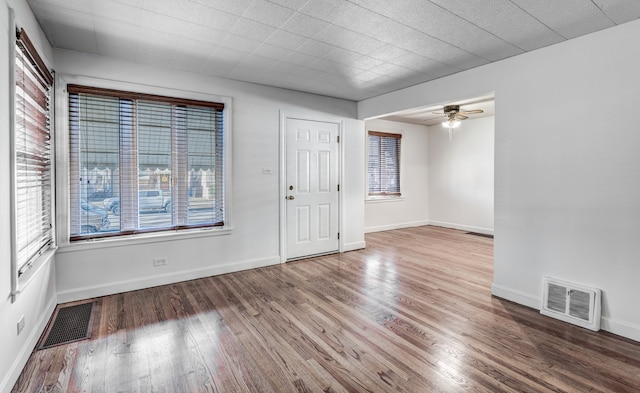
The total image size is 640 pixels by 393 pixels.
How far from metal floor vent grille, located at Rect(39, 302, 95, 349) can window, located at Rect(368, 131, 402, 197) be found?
212 inches

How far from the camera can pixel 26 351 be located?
2.17m

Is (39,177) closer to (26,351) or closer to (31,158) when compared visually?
(31,158)

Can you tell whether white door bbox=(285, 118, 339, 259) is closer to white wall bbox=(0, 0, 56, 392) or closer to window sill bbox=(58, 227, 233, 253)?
window sill bbox=(58, 227, 233, 253)

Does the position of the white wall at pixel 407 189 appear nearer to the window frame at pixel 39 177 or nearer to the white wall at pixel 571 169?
the white wall at pixel 571 169

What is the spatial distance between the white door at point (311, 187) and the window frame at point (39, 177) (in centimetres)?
256

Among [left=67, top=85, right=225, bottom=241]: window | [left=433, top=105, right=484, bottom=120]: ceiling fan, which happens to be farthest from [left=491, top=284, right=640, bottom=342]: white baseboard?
[left=67, top=85, right=225, bottom=241]: window

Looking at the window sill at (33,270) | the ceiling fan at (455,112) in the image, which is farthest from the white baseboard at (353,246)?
the window sill at (33,270)

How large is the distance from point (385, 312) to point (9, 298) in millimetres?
2717

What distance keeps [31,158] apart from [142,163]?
3.54 ft

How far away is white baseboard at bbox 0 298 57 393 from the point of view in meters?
1.86

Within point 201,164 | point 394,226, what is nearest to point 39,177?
point 201,164


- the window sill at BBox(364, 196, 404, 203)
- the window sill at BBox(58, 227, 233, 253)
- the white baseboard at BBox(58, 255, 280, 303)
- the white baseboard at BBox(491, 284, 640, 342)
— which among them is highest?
the window sill at BBox(364, 196, 404, 203)

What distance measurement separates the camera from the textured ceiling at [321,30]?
2.27m

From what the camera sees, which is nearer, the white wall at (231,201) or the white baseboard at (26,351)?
the white baseboard at (26,351)
